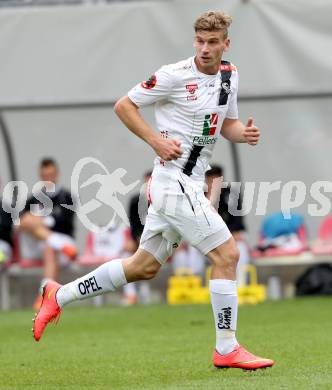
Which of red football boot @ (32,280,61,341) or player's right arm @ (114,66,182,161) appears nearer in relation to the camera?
player's right arm @ (114,66,182,161)

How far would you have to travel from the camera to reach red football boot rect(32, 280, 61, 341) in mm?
7727

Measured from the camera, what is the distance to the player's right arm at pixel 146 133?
714 cm

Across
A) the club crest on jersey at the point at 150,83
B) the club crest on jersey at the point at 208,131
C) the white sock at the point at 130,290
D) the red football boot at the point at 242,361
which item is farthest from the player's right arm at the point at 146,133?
the white sock at the point at 130,290

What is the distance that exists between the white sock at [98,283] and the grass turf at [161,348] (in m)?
0.50

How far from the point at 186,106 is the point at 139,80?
294 inches

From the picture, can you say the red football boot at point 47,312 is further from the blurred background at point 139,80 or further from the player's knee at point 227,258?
the blurred background at point 139,80

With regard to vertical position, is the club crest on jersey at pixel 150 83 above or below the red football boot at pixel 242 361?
above

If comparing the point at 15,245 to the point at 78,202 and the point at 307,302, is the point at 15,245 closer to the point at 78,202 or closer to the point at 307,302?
the point at 78,202

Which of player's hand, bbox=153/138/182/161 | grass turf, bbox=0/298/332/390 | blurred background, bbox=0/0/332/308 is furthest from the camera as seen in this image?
blurred background, bbox=0/0/332/308

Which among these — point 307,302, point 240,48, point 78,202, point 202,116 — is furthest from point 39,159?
point 202,116

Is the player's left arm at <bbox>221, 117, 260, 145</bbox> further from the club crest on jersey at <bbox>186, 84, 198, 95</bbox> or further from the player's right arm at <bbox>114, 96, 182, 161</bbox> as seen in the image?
the player's right arm at <bbox>114, 96, 182, 161</bbox>

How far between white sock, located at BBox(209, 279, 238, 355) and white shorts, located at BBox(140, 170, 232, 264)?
0.24 m

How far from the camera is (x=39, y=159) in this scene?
16062 mm

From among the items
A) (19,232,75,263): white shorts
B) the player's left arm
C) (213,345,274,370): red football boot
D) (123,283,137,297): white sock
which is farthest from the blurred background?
(213,345,274,370): red football boot
